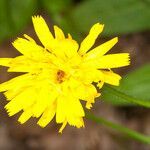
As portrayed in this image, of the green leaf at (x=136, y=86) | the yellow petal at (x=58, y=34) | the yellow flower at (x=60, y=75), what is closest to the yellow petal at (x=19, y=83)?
the yellow flower at (x=60, y=75)

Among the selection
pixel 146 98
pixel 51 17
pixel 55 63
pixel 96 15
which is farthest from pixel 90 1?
pixel 55 63

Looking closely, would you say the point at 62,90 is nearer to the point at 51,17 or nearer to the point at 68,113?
the point at 68,113

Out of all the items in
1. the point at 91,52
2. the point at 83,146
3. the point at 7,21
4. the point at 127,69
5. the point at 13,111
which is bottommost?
the point at 83,146

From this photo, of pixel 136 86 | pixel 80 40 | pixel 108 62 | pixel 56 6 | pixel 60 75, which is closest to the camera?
pixel 108 62

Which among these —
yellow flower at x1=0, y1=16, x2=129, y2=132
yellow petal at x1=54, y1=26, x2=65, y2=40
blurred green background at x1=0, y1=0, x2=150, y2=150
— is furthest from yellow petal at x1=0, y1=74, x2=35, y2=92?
blurred green background at x1=0, y1=0, x2=150, y2=150

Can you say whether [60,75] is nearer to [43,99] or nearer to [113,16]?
[43,99]

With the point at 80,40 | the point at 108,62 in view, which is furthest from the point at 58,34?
the point at 80,40

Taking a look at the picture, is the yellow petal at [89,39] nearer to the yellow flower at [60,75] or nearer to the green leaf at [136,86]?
the yellow flower at [60,75]
